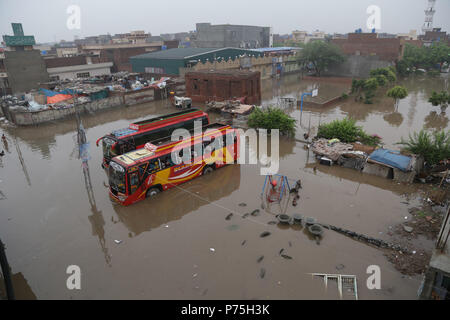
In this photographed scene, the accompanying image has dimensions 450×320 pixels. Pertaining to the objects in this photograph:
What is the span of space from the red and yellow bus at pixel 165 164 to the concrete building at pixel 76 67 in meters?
42.0

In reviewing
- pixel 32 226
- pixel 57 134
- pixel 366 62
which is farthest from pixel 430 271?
pixel 366 62

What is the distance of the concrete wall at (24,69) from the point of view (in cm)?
3953

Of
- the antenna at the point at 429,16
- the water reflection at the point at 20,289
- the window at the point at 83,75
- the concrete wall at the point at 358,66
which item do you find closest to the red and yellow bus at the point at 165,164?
the water reflection at the point at 20,289

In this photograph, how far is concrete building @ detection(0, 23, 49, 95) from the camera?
39219 millimetres

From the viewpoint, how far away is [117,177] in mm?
12680

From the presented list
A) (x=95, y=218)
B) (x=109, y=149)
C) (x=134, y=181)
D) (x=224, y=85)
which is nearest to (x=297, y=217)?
(x=134, y=181)

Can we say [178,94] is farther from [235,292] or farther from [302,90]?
[235,292]

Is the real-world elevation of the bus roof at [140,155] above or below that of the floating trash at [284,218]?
above

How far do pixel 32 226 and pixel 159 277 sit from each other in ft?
21.7

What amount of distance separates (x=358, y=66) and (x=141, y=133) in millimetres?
50414

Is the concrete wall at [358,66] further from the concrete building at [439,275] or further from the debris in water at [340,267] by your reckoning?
the concrete building at [439,275]

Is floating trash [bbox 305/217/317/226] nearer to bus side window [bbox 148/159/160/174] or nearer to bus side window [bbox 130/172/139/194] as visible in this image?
bus side window [bbox 148/159/160/174]

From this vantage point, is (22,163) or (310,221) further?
(22,163)

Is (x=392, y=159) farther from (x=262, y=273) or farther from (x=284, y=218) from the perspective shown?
(x=262, y=273)
